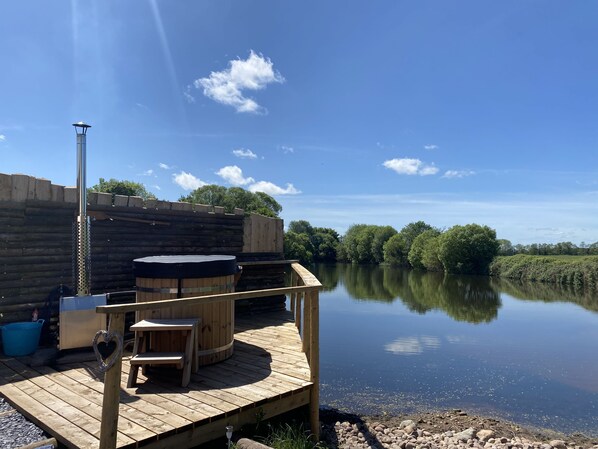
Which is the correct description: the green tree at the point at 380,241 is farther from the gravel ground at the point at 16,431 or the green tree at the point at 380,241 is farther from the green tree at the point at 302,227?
the gravel ground at the point at 16,431

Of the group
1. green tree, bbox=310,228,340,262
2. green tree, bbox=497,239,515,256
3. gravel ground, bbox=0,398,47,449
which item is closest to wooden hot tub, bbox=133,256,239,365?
gravel ground, bbox=0,398,47,449

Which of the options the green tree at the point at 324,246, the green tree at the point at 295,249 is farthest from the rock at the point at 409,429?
the green tree at the point at 324,246

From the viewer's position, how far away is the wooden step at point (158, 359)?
3.74 metres

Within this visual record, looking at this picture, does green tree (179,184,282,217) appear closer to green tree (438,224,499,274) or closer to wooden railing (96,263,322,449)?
green tree (438,224,499,274)

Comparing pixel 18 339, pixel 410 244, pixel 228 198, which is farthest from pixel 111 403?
pixel 410 244

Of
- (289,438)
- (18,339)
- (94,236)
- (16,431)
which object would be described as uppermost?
(94,236)

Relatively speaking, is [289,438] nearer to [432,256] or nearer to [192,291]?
[192,291]

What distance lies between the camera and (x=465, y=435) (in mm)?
5875

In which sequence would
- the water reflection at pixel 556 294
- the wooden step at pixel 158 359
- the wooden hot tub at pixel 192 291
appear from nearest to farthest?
the wooden step at pixel 158 359 → the wooden hot tub at pixel 192 291 → the water reflection at pixel 556 294

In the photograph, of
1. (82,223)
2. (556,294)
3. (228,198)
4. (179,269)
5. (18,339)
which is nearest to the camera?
(179,269)

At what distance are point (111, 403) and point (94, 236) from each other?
3.78m

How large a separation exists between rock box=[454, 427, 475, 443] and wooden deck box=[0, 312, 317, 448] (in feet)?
9.28

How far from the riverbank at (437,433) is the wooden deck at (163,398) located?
1.12 m

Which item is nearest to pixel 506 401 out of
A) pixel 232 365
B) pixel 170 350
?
pixel 232 365
